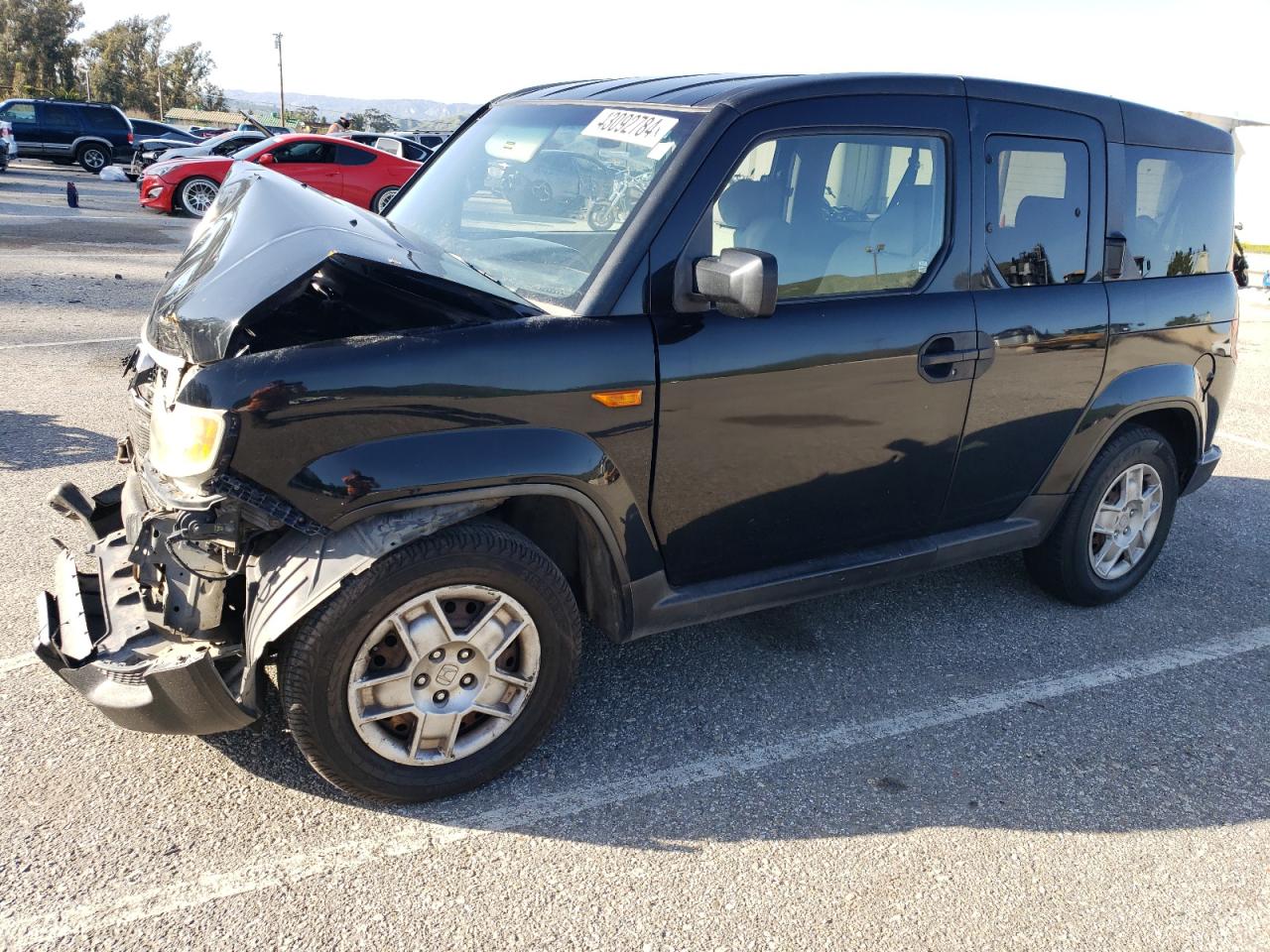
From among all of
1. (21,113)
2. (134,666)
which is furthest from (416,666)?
(21,113)

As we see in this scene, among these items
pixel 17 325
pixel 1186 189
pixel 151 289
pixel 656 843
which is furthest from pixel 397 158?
pixel 656 843

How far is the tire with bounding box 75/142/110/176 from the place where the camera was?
28.5 m

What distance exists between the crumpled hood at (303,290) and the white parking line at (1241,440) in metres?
6.27

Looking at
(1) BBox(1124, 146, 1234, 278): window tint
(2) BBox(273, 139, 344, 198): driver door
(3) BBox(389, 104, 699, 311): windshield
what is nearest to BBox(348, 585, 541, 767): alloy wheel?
(3) BBox(389, 104, 699, 311): windshield

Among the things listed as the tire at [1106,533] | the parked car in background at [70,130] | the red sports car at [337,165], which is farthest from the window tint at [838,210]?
the parked car in background at [70,130]

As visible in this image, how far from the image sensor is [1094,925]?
8.48 ft

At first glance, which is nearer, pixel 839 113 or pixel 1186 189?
pixel 839 113

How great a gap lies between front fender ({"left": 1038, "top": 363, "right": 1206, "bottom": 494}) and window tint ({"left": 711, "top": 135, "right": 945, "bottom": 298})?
1.06 m

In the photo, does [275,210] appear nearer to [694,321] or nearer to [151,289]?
[694,321]

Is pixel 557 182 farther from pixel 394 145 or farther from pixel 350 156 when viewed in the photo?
pixel 394 145

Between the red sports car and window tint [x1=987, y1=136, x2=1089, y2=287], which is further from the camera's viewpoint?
the red sports car

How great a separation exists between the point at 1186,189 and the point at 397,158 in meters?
14.7

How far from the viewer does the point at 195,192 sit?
17953 millimetres

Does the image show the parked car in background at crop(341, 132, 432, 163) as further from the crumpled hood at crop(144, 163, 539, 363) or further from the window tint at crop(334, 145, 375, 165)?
the crumpled hood at crop(144, 163, 539, 363)
